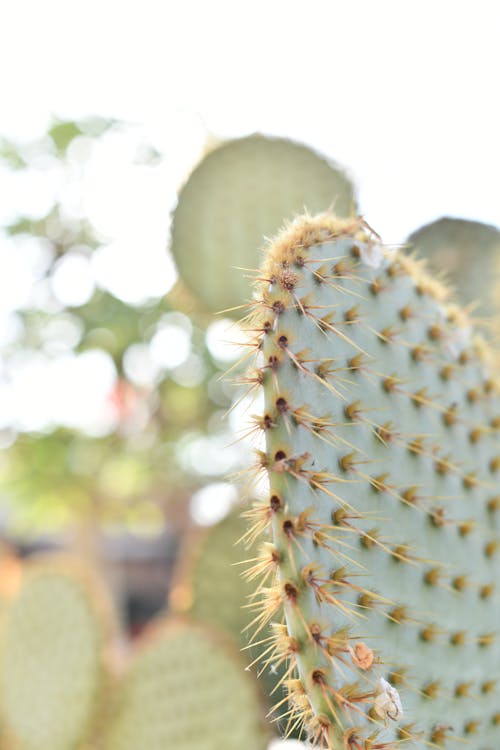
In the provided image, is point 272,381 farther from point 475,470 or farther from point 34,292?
point 34,292

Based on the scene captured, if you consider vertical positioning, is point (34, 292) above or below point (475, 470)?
below

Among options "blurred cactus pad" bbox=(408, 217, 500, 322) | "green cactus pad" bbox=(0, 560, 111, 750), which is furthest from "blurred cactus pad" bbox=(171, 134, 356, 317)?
"green cactus pad" bbox=(0, 560, 111, 750)

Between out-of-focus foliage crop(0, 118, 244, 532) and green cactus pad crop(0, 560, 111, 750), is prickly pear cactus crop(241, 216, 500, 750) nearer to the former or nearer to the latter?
green cactus pad crop(0, 560, 111, 750)

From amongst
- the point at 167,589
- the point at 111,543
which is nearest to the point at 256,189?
the point at 167,589

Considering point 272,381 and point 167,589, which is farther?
point 167,589

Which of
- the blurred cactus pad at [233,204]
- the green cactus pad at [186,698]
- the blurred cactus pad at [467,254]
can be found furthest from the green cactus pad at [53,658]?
the blurred cactus pad at [467,254]

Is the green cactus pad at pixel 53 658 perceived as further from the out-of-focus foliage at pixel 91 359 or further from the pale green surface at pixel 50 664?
the out-of-focus foliage at pixel 91 359
